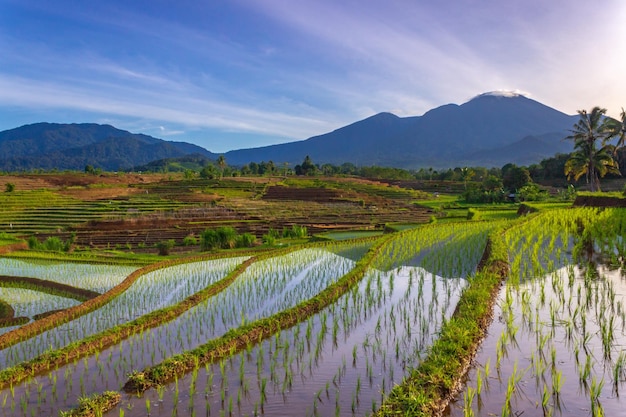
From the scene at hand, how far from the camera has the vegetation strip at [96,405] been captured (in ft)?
16.6

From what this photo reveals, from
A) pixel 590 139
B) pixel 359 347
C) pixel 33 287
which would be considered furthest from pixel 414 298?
pixel 590 139

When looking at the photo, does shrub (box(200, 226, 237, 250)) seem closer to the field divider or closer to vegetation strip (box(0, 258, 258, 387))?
the field divider

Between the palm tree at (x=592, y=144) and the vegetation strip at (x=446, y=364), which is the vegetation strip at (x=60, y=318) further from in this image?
the palm tree at (x=592, y=144)

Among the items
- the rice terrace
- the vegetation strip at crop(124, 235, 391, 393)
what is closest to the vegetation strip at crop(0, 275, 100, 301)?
the rice terrace

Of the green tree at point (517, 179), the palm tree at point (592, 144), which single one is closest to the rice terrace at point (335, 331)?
the palm tree at point (592, 144)

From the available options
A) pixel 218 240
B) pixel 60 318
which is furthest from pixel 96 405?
pixel 218 240

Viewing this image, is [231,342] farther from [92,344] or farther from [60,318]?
[60,318]

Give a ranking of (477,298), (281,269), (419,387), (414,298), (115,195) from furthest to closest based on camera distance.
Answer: (115,195)
(281,269)
(414,298)
(477,298)
(419,387)

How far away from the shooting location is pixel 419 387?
4.90 m

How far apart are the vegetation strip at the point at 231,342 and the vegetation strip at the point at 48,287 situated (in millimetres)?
6358

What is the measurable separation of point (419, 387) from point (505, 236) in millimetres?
11837

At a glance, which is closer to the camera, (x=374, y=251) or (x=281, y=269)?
(x=281, y=269)

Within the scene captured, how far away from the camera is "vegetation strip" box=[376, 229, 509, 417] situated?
15.0 ft

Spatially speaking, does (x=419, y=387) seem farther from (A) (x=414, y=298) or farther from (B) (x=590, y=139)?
(B) (x=590, y=139)
